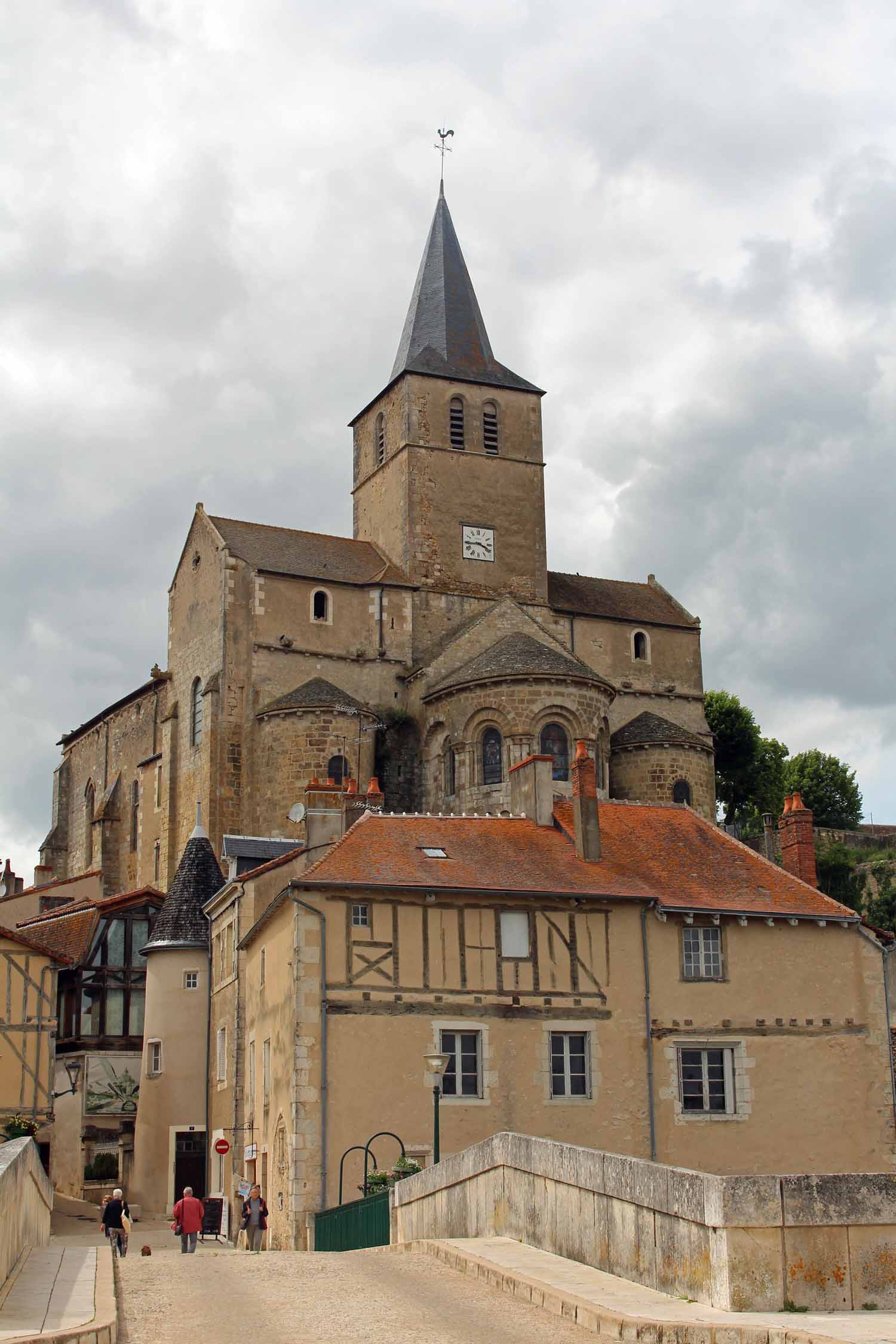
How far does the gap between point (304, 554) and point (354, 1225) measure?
26.2m

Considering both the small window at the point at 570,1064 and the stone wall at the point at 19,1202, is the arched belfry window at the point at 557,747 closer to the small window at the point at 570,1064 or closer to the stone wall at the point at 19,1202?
the small window at the point at 570,1064

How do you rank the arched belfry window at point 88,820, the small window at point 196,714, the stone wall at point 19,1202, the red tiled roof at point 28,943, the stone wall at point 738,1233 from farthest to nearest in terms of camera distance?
the arched belfry window at point 88,820 → the small window at point 196,714 → the red tiled roof at point 28,943 → the stone wall at point 19,1202 → the stone wall at point 738,1233

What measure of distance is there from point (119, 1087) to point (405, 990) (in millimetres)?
11991

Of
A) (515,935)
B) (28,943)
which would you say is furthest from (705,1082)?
(28,943)

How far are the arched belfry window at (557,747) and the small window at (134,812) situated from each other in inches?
528

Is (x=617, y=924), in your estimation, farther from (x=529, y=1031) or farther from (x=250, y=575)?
(x=250, y=575)

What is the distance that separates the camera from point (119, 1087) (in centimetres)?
3095

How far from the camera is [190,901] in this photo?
29.8 metres

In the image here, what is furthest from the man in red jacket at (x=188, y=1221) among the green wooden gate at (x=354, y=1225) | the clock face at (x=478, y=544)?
the clock face at (x=478, y=544)

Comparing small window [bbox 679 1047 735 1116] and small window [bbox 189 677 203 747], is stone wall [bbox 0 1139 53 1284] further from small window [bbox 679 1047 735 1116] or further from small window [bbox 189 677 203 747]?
small window [bbox 189 677 203 747]

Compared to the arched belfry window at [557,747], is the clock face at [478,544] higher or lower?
higher

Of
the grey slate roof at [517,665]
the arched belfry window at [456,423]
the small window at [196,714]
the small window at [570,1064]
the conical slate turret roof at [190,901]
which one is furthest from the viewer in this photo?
the arched belfry window at [456,423]

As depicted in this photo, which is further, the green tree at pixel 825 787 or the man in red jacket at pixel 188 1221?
the green tree at pixel 825 787

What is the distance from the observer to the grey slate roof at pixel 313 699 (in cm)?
3775
